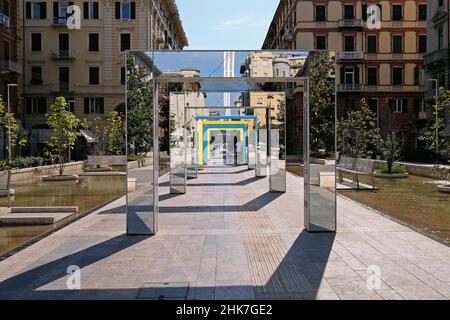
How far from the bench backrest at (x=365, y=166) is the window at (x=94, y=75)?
32.3m

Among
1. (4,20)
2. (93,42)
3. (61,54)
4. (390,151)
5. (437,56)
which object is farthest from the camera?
(93,42)

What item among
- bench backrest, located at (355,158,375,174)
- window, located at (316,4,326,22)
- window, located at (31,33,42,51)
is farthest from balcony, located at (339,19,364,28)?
bench backrest, located at (355,158,375,174)

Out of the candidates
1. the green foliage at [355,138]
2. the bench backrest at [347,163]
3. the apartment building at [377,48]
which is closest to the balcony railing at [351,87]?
the apartment building at [377,48]

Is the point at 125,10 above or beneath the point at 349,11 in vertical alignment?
beneath

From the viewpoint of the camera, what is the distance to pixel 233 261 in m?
6.14

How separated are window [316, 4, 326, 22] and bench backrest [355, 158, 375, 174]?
3337 centimetres

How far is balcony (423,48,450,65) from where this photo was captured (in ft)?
119

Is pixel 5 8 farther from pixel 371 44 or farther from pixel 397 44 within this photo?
pixel 397 44

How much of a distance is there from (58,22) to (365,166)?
35897 mm

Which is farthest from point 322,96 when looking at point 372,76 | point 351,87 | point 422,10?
point 422,10

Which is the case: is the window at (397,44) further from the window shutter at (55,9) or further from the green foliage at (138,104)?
the green foliage at (138,104)

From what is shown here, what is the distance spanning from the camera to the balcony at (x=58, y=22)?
140ft

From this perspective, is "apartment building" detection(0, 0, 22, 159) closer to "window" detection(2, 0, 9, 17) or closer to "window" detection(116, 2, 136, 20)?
"window" detection(2, 0, 9, 17)

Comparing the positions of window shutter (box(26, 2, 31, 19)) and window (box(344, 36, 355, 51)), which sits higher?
window shutter (box(26, 2, 31, 19))
